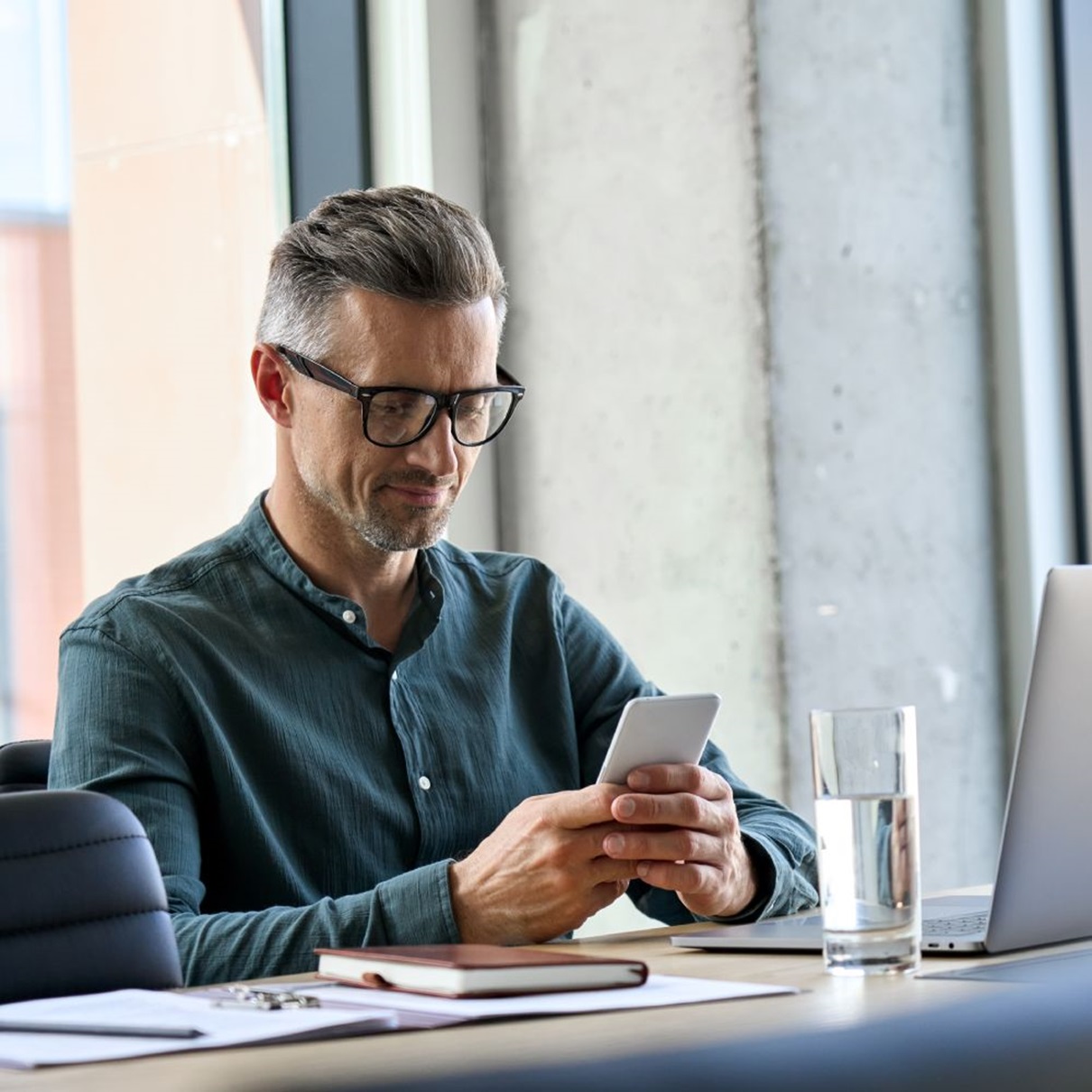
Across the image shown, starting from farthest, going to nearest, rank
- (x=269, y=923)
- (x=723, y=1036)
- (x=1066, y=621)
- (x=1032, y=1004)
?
(x=269, y=923), (x=1066, y=621), (x=1032, y=1004), (x=723, y=1036)

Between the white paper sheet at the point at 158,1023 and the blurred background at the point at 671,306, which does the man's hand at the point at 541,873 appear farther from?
the blurred background at the point at 671,306

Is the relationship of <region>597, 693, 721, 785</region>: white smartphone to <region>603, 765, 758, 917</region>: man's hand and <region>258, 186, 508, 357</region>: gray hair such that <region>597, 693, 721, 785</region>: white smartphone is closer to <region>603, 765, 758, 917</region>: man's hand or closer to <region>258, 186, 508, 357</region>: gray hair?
<region>603, 765, 758, 917</region>: man's hand

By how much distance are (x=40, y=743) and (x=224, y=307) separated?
1301 millimetres

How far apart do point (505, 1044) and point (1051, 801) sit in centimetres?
49

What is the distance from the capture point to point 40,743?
1817 millimetres

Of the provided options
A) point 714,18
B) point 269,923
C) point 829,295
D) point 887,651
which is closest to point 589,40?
point 714,18

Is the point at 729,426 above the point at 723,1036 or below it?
above

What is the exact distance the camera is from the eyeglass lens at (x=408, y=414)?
5.98 ft

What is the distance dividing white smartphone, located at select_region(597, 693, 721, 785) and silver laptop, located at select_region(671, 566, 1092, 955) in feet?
0.73

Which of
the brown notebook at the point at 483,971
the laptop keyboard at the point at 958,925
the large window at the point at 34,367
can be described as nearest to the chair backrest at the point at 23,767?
→ the brown notebook at the point at 483,971

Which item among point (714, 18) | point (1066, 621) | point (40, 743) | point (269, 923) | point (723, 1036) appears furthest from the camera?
point (714, 18)

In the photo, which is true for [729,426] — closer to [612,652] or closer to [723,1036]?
[612,652]

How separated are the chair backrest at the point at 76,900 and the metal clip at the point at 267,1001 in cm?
10

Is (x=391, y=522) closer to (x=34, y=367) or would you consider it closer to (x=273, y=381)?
(x=273, y=381)
